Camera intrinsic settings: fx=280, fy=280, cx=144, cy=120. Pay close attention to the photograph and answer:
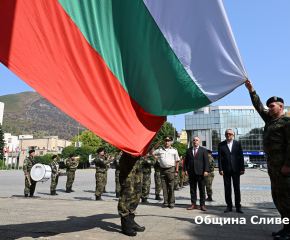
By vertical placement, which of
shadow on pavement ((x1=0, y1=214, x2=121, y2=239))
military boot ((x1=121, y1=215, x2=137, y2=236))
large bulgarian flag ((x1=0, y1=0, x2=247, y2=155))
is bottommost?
shadow on pavement ((x1=0, y1=214, x2=121, y2=239))

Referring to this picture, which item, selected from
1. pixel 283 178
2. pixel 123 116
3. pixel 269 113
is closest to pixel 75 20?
pixel 123 116

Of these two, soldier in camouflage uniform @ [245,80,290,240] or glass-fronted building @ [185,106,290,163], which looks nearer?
soldier in camouflage uniform @ [245,80,290,240]

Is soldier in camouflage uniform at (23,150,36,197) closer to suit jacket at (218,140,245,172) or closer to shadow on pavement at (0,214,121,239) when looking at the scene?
shadow on pavement at (0,214,121,239)

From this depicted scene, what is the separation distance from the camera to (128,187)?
5.07 m

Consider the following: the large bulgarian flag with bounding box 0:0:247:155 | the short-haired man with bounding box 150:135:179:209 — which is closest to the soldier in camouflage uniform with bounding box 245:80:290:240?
the large bulgarian flag with bounding box 0:0:247:155

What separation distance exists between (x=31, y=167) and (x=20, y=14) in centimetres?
969

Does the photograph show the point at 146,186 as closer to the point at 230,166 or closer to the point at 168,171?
the point at 168,171

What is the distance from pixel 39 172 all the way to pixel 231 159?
8.07m

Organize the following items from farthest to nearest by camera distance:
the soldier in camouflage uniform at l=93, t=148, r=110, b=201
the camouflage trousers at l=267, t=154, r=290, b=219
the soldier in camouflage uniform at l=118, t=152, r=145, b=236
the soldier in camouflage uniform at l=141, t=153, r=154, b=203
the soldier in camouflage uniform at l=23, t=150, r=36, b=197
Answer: the soldier in camouflage uniform at l=23, t=150, r=36, b=197 < the soldier in camouflage uniform at l=93, t=148, r=110, b=201 < the soldier in camouflage uniform at l=141, t=153, r=154, b=203 < the soldier in camouflage uniform at l=118, t=152, r=145, b=236 < the camouflage trousers at l=267, t=154, r=290, b=219

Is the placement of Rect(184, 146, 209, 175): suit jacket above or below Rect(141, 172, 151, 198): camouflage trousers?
above

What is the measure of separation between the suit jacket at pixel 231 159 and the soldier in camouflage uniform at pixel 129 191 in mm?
3277

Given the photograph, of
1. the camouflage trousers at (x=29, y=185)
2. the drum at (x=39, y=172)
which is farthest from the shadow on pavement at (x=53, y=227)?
the camouflage trousers at (x=29, y=185)

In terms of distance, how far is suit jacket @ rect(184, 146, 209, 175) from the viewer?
8.14m

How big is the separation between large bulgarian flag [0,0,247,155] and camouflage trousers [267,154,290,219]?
1444 millimetres
